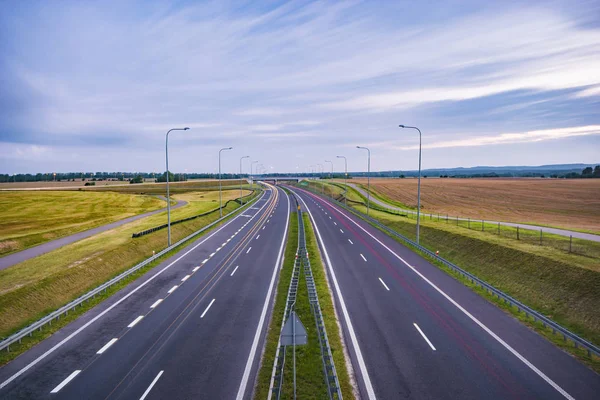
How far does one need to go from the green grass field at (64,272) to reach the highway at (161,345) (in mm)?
3146

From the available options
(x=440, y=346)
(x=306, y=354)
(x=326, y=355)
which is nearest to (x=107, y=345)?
(x=306, y=354)

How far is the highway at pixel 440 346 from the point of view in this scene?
12.2 metres

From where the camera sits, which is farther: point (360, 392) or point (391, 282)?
point (391, 282)

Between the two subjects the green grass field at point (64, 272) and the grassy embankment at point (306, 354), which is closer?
the grassy embankment at point (306, 354)

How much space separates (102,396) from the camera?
465 inches

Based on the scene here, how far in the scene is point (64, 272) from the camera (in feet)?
80.8

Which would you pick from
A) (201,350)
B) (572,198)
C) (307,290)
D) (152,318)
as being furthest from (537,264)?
(572,198)

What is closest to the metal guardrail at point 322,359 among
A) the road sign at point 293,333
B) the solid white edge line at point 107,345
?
the road sign at point 293,333

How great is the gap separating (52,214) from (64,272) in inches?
1939

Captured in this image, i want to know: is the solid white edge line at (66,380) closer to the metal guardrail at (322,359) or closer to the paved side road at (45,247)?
the metal guardrail at (322,359)

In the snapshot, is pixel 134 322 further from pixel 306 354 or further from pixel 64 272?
pixel 64 272

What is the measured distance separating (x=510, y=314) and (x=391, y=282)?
7350 millimetres

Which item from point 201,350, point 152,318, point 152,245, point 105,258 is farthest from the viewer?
point 152,245

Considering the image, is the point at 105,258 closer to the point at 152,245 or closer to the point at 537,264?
the point at 152,245
